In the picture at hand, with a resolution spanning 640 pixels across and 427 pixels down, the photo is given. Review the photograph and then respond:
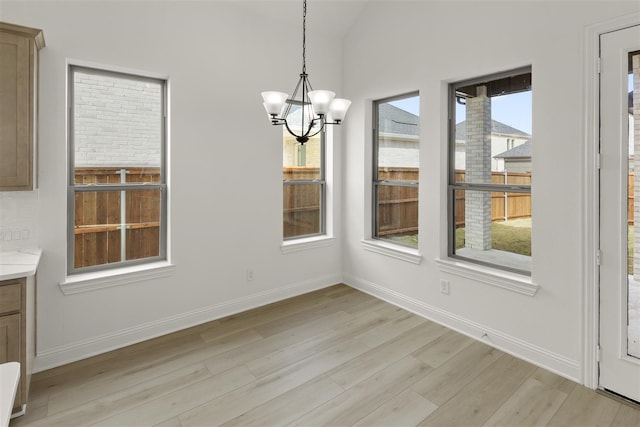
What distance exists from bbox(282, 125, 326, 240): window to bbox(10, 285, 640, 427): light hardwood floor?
135cm

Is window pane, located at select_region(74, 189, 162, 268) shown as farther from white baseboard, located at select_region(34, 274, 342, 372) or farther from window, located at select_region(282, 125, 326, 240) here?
window, located at select_region(282, 125, 326, 240)

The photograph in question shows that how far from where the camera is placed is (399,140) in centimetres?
396

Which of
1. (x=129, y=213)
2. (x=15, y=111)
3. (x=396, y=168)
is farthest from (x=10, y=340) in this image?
(x=396, y=168)

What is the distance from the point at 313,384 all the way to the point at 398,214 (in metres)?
2.20

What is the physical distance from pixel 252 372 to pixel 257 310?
1.14 m

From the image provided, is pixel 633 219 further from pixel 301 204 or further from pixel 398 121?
pixel 301 204

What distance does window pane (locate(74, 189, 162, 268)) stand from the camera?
293 centimetres

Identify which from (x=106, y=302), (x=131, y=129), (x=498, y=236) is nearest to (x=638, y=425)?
(x=498, y=236)

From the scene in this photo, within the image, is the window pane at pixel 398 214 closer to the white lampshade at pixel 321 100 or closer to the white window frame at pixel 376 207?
the white window frame at pixel 376 207

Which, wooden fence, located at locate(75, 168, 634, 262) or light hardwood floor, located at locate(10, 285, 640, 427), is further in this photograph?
wooden fence, located at locate(75, 168, 634, 262)

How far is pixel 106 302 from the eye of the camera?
292 centimetres

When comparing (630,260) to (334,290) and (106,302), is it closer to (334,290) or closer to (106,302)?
(334,290)

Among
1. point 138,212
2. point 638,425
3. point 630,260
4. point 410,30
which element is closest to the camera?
point 638,425

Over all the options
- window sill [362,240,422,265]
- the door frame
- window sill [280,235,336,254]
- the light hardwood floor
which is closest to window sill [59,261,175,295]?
the light hardwood floor
